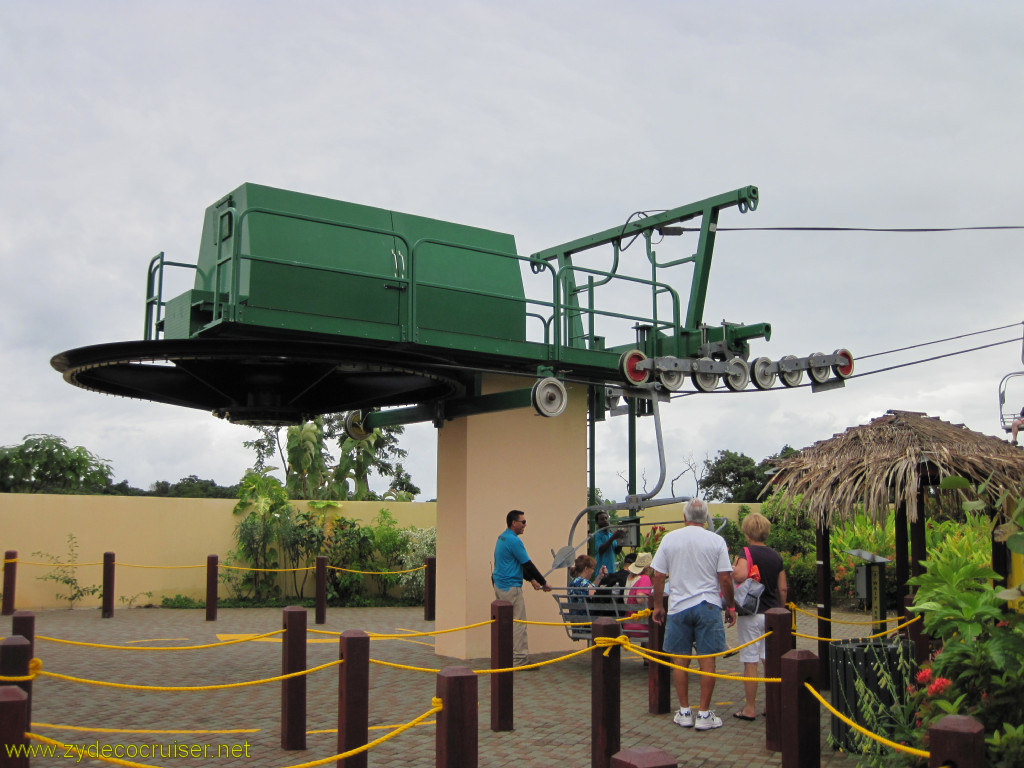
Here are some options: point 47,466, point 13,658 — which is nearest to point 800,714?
point 13,658

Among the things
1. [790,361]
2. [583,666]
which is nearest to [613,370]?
[790,361]

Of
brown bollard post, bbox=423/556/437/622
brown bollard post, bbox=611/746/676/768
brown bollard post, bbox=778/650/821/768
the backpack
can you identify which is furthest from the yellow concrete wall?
brown bollard post, bbox=611/746/676/768

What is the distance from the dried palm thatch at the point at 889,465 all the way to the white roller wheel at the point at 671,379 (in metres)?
1.63

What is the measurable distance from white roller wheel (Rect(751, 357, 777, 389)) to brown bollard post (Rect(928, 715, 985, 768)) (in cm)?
861

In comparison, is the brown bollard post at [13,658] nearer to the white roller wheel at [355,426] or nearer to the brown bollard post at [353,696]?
the brown bollard post at [353,696]

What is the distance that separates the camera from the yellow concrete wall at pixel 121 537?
1817 centimetres

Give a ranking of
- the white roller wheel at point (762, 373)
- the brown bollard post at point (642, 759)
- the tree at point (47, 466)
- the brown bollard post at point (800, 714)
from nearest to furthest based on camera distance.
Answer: the brown bollard post at point (642, 759), the brown bollard post at point (800, 714), the white roller wheel at point (762, 373), the tree at point (47, 466)

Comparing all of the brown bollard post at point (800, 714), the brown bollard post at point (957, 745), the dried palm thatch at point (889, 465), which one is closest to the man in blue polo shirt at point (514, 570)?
the dried palm thatch at point (889, 465)

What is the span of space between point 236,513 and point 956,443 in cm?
1498

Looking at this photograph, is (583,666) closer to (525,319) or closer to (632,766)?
(525,319)

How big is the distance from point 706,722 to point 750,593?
1280 millimetres

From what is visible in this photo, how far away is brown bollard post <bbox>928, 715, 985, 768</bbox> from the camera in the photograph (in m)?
3.76

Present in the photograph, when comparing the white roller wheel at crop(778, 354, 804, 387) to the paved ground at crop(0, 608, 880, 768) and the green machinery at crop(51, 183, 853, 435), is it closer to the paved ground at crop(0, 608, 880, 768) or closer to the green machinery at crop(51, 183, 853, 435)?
the green machinery at crop(51, 183, 853, 435)

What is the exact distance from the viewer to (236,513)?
67.1 feet
